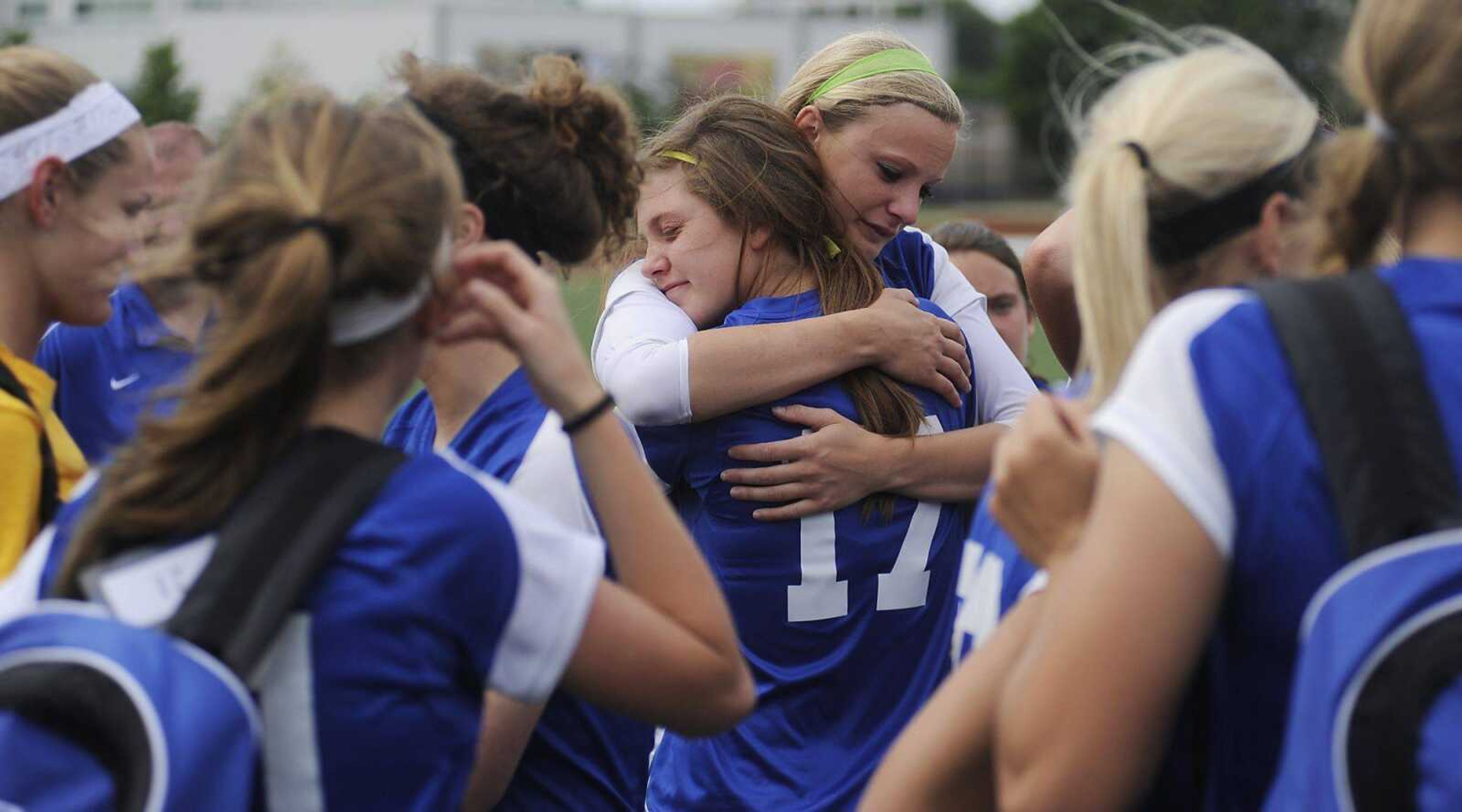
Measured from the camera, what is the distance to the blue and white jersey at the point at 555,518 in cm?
228

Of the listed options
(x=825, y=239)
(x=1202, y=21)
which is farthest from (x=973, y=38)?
(x=825, y=239)

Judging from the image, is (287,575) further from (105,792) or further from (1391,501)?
(1391,501)

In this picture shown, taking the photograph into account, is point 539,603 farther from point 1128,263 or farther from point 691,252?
point 691,252

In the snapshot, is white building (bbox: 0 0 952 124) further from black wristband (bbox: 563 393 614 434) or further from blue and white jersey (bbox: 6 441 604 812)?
blue and white jersey (bbox: 6 441 604 812)

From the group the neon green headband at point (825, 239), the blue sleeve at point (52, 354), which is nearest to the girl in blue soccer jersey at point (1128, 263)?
the neon green headband at point (825, 239)

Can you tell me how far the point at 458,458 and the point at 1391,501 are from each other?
1.45 metres

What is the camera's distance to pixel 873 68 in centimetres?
321

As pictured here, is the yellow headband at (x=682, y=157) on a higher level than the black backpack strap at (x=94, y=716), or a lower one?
lower

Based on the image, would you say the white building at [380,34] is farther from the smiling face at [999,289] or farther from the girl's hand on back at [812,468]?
the girl's hand on back at [812,468]

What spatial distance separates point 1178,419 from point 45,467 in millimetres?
1622

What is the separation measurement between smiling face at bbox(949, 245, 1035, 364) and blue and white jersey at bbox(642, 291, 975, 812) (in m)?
1.82

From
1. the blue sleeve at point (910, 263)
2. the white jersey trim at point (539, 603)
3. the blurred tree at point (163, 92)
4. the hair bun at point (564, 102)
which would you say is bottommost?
the blurred tree at point (163, 92)

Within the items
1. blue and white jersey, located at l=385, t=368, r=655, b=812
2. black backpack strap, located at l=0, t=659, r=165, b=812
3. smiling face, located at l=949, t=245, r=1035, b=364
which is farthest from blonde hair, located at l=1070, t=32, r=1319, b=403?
smiling face, located at l=949, t=245, r=1035, b=364

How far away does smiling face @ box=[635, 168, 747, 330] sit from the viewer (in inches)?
124
